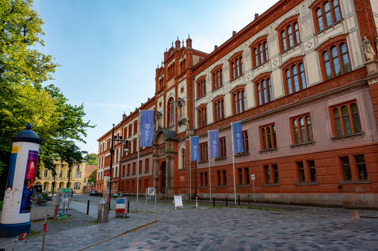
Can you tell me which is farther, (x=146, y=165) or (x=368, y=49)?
(x=146, y=165)

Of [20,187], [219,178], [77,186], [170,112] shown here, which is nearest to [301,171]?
[219,178]

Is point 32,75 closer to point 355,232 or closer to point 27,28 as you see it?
point 27,28

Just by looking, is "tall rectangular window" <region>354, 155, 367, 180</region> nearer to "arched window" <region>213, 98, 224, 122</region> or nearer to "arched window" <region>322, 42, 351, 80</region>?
"arched window" <region>322, 42, 351, 80</region>

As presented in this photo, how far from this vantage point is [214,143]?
2505cm

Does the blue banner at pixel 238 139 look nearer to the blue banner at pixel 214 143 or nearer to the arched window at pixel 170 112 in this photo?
the blue banner at pixel 214 143

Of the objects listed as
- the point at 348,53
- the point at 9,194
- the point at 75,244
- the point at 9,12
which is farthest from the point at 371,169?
the point at 9,12

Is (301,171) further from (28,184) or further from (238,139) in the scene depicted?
(28,184)

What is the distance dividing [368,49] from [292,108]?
6.63 metres

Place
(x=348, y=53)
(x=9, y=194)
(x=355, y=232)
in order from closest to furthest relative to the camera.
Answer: (x=355, y=232)
(x=9, y=194)
(x=348, y=53)

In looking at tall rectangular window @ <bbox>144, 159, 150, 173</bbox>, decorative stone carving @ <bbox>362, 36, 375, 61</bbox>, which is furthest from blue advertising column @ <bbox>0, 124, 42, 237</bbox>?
tall rectangular window @ <bbox>144, 159, 150, 173</bbox>

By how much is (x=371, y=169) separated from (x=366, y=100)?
4442mm

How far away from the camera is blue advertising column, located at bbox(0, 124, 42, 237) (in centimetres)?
927

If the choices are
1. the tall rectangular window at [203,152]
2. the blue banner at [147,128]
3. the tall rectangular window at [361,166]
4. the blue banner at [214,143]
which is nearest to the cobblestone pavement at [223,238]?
the tall rectangular window at [361,166]

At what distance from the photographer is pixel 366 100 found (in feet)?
52.0
